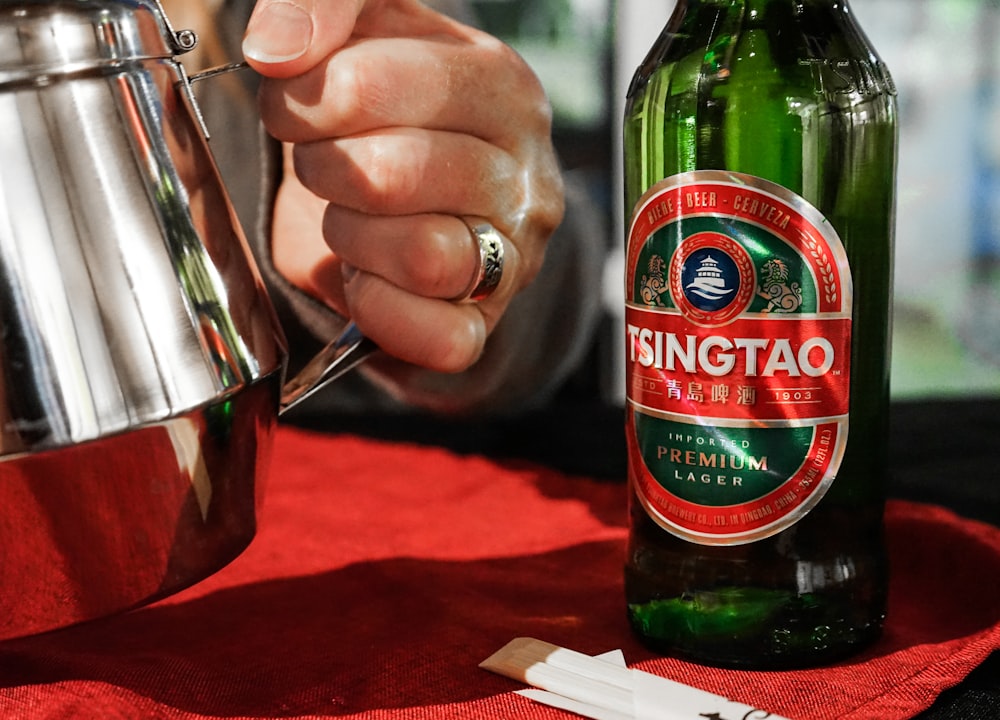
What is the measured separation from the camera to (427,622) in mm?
502

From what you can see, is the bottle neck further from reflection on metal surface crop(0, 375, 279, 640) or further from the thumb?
reflection on metal surface crop(0, 375, 279, 640)

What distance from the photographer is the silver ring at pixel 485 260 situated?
0.59m

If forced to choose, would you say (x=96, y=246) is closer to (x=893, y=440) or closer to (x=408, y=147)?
(x=408, y=147)

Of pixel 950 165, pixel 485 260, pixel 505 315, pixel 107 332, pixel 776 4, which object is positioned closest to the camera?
pixel 107 332

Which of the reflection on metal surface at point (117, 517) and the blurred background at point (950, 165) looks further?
the blurred background at point (950, 165)

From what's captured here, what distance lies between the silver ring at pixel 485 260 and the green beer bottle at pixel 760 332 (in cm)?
11

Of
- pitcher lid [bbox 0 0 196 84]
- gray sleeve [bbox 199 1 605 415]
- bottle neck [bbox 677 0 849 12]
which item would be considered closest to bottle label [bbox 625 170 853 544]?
bottle neck [bbox 677 0 849 12]

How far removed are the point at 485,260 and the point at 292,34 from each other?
0.17 m

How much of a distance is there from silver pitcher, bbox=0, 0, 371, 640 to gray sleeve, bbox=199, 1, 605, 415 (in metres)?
0.50

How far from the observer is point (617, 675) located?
0.42m

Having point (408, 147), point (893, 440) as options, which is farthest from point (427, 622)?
point (893, 440)

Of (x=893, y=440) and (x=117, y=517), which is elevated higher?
(x=117, y=517)

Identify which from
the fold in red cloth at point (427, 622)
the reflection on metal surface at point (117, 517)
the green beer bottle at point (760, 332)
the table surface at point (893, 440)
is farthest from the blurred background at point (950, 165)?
the reflection on metal surface at point (117, 517)

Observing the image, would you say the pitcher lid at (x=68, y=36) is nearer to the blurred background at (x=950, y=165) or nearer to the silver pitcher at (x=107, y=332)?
the silver pitcher at (x=107, y=332)
